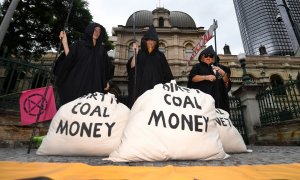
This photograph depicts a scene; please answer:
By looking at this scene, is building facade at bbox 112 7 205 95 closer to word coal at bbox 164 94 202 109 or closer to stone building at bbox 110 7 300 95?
stone building at bbox 110 7 300 95

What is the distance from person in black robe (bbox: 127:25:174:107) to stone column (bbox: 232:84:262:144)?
13.1 feet

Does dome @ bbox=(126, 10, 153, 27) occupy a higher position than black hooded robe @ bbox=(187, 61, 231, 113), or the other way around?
dome @ bbox=(126, 10, 153, 27)

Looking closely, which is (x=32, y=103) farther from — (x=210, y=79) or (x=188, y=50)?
(x=188, y=50)

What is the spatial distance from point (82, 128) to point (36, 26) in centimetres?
1181

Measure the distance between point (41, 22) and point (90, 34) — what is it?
999 cm

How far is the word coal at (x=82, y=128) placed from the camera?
1.91m

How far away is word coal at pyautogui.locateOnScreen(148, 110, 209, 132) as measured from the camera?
168 cm

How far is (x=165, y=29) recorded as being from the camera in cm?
2256

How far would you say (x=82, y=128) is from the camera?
1929mm

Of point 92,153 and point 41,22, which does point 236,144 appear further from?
point 41,22

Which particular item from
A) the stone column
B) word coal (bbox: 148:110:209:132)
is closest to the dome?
the stone column

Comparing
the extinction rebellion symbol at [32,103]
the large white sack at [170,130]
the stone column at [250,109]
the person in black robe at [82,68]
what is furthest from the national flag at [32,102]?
the stone column at [250,109]

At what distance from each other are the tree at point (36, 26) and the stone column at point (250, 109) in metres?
10.00

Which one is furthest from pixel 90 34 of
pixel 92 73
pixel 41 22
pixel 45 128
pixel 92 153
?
pixel 41 22
